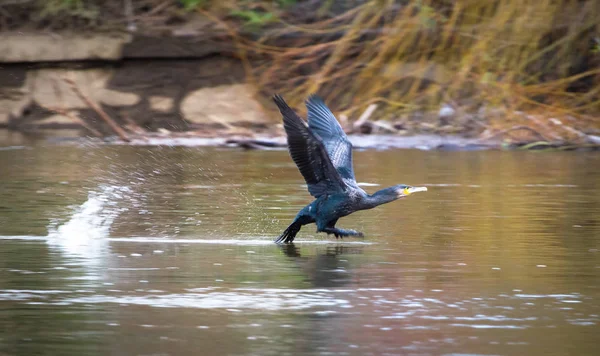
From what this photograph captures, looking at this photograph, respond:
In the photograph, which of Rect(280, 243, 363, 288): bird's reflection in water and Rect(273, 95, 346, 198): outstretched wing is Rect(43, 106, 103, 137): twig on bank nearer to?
Rect(273, 95, 346, 198): outstretched wing

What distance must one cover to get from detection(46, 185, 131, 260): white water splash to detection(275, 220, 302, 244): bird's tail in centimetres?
125

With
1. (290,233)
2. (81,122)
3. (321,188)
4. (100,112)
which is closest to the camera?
(321,188)

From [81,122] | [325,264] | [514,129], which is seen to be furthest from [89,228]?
[81,122]

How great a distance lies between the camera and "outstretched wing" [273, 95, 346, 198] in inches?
345

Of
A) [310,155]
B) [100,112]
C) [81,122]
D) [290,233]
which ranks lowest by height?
[290,233]

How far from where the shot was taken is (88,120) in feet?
74.1

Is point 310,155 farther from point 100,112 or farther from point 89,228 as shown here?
point 100,112

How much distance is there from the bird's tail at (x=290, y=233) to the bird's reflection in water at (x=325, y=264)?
2.7 inches

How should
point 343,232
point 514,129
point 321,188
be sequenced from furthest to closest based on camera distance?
point 514,129, point 321,188, point 343,232

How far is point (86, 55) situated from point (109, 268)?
16082mm

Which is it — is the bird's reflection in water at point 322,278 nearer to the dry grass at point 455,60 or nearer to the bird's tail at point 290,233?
the bird's tail at point 290,233

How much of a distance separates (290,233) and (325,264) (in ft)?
3.43

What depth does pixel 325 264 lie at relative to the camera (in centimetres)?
833

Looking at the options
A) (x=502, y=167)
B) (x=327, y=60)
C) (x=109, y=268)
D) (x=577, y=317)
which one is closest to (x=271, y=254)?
(x=109, y=268)
